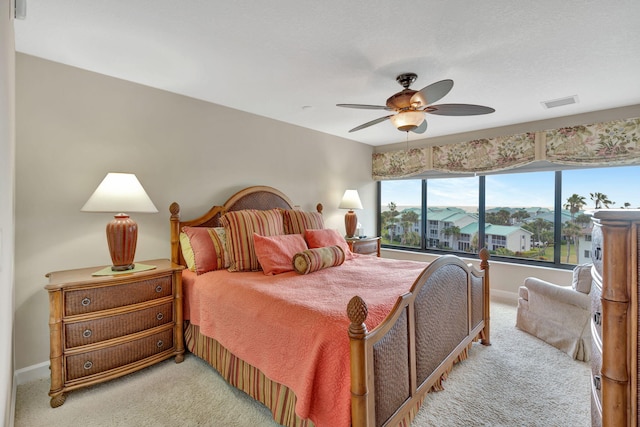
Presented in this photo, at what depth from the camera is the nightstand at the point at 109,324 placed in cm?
188

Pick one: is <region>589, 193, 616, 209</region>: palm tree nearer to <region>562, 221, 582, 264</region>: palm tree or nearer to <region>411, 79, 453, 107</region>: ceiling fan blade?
<region>562, 221, 582, 264</region>: palm tree

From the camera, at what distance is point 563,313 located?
259 cm

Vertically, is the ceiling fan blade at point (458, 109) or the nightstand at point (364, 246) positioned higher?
the ceiling fan blade at point (458, 109)

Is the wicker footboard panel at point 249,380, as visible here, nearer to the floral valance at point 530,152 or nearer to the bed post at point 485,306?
the bed post at point 485,306

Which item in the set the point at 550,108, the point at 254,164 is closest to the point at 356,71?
the point at 254,164

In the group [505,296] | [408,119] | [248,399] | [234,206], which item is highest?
[408,119]

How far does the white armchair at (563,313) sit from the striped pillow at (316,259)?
6.37 feet

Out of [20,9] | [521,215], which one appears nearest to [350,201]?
[521,215]

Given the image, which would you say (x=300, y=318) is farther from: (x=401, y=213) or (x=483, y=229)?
(x=401, y=213)

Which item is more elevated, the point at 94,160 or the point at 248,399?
the point at 94,160

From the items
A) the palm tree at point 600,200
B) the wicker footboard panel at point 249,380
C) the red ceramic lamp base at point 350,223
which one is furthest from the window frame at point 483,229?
the wicker footboard panel at point 249,380

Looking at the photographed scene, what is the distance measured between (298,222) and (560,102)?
9.99 feet

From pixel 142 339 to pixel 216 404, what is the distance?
80cm

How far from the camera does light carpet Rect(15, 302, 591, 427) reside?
1765 mm
